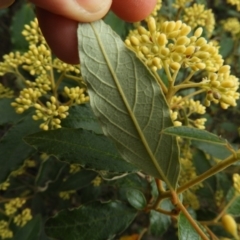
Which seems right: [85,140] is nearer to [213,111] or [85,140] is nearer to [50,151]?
[50,151]

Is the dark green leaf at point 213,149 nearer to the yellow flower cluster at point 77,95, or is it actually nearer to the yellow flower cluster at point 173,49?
the yellow flower cluster at point 77,95

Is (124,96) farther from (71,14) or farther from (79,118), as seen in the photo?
(79,118)

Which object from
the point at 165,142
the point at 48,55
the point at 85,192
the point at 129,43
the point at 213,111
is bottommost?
the point at 85,192

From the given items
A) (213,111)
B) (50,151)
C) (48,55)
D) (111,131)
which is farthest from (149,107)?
(213,111)

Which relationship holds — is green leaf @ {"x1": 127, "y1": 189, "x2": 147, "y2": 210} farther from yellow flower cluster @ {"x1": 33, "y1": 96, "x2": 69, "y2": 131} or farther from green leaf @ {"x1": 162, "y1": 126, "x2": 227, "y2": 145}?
green leaf @ {"x1": 162, "y1": 126, "x2": 227, "y2": 145}

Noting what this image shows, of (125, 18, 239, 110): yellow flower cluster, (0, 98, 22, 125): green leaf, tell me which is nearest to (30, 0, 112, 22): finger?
(125, 18, 239, 110): yellow flower cluster
